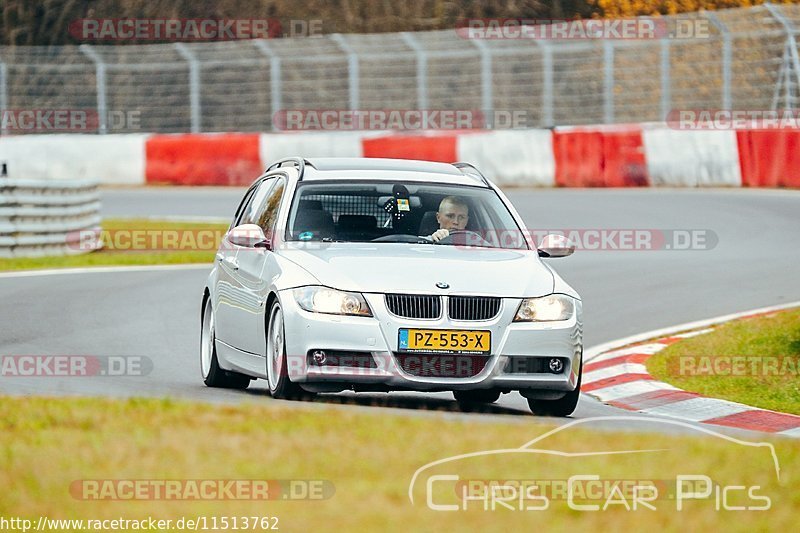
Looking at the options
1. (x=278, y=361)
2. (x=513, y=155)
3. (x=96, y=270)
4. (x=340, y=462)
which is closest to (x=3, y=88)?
(x=513, y=155)

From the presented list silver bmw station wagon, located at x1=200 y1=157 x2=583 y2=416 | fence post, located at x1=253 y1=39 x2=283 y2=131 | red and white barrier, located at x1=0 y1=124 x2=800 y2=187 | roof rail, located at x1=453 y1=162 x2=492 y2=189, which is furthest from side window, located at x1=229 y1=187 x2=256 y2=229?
fence post, located at x1=253 y1=39 x2=283 y2=131

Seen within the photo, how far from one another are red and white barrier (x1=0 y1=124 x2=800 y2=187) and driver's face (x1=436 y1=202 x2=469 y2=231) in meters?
16.7

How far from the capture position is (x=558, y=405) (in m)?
9.46

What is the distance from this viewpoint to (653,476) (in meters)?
6.13

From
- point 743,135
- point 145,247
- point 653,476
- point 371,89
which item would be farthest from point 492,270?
point 371,89

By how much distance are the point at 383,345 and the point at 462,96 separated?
2559cm

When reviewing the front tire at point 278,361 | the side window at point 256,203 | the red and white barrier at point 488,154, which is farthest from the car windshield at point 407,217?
the red and white barrier at point 488,154

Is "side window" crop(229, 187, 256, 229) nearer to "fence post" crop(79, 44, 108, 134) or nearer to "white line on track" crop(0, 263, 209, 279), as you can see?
"white line on track" crop(0, 263, 209, 279)

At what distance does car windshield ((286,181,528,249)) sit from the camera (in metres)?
9.95

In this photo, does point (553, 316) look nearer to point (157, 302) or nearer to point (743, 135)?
point (157, 302)

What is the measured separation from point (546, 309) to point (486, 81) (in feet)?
73.0

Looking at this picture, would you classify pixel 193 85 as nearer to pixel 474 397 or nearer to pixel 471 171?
pixel 471 171

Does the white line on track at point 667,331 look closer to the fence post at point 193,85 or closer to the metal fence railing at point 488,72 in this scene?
the metal fence railing at point 488,72

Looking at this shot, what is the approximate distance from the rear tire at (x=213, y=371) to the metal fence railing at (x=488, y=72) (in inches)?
726
